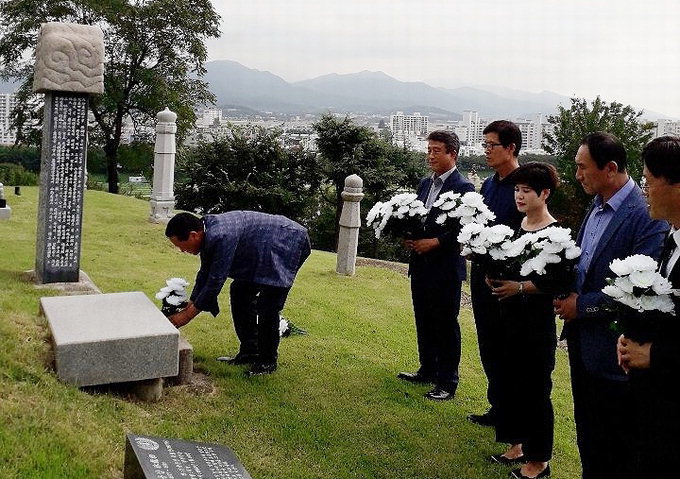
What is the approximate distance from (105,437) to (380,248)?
26459mm

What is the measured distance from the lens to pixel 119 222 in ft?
47.3

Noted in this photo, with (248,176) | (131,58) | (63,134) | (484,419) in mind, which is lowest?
(484,419)

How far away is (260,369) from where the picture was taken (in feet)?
19.5

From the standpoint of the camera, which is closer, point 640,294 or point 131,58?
point 640,294

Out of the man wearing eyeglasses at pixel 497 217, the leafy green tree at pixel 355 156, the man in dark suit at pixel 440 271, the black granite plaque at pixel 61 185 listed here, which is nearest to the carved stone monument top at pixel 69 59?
the black granite plaque at pixel 61 185

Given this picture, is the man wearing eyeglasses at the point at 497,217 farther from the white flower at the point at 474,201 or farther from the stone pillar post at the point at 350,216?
the stone pillar post at the point at 350,216

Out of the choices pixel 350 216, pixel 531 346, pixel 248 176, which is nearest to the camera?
pixel 531 346

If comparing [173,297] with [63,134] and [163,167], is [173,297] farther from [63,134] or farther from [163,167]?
[163,167]

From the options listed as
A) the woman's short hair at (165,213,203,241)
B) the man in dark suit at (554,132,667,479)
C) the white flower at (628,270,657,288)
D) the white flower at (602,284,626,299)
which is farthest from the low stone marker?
the white flower at (628,270,657,288)

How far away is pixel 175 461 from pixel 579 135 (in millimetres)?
31474

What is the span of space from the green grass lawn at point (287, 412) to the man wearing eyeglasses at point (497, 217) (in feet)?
1.94

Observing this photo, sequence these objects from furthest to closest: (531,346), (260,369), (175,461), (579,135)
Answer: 1. (579,135)
2. (260,369)
3. (531,346)
4. (175,461)

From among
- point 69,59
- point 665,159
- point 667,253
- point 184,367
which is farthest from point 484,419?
point 69,59

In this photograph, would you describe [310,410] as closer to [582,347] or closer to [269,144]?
[582,347]
